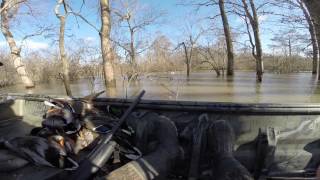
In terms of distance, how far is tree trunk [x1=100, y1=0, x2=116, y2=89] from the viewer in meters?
18.9

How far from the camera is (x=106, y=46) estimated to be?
19203 mm

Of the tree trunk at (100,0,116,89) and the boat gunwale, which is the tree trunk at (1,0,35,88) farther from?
the boat gunwale

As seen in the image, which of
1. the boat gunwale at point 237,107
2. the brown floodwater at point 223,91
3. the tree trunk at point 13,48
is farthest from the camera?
the tree trunk at point 13,48

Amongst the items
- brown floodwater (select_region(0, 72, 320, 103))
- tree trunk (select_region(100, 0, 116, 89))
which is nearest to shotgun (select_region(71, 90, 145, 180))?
brown floodwater (select_region(0, 72, 320, 103))

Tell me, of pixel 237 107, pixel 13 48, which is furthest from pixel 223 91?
pixel 13 48

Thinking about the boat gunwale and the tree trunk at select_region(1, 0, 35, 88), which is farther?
the tree trunk at select_region(1, 0, 35, 88)

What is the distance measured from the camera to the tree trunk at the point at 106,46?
18.9 meters

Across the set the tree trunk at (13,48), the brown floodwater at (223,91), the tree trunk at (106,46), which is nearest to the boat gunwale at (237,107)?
the brown floodwater at (223,91)

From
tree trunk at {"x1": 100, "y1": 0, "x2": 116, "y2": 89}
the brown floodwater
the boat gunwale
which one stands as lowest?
the brown floodwater

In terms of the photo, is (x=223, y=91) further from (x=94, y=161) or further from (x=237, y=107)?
(x=94, y=161)

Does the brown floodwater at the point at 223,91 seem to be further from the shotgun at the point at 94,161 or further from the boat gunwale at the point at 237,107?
the shotgun at the point at 94,161

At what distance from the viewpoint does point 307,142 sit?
4.52 m

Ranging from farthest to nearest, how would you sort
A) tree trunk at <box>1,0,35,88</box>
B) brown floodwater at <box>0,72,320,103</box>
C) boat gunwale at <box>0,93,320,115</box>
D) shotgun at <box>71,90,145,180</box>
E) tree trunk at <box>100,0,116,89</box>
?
1. tree trunk at <box>1,0,35,88</box>
2. tree trunk at <box>100,0,116,89</box>
3. brown floodwater at <box>0,72,320,103</box>
4. boat gunwale at <box>0,93,320,115</box>
5. shotgun at <box>71,90,145,180</box>

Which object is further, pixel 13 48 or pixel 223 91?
pixel 13 48
